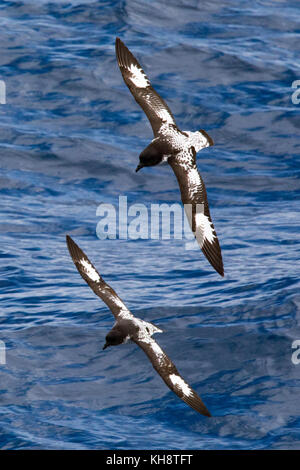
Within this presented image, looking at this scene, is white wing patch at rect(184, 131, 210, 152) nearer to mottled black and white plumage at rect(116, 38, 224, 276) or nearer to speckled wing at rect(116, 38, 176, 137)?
mottled black and white plumage at rect(116, 38, 224, 276)

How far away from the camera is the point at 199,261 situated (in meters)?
18.5

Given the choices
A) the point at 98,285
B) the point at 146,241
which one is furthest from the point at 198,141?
the point at 146,241

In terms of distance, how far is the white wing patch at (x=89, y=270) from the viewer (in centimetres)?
1276

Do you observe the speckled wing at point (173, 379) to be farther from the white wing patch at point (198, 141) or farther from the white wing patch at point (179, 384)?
the white wing patch at point (198, 141)

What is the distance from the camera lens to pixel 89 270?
12875mm

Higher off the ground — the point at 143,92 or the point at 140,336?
the point at 143,92

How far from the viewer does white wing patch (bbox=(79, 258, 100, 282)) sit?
12.8 m

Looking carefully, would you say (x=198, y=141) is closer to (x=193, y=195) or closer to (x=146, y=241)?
(x=193, y=195)

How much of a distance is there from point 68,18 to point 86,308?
12.5 meters

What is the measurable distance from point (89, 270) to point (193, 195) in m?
2.35

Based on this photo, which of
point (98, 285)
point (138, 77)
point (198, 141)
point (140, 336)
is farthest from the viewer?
point (98, 285)

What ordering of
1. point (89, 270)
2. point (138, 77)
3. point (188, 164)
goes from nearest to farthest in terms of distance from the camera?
point (188, 164) → point (138, 77) → point (89, 270)

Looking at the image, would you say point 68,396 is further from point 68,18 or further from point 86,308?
point 68,18
